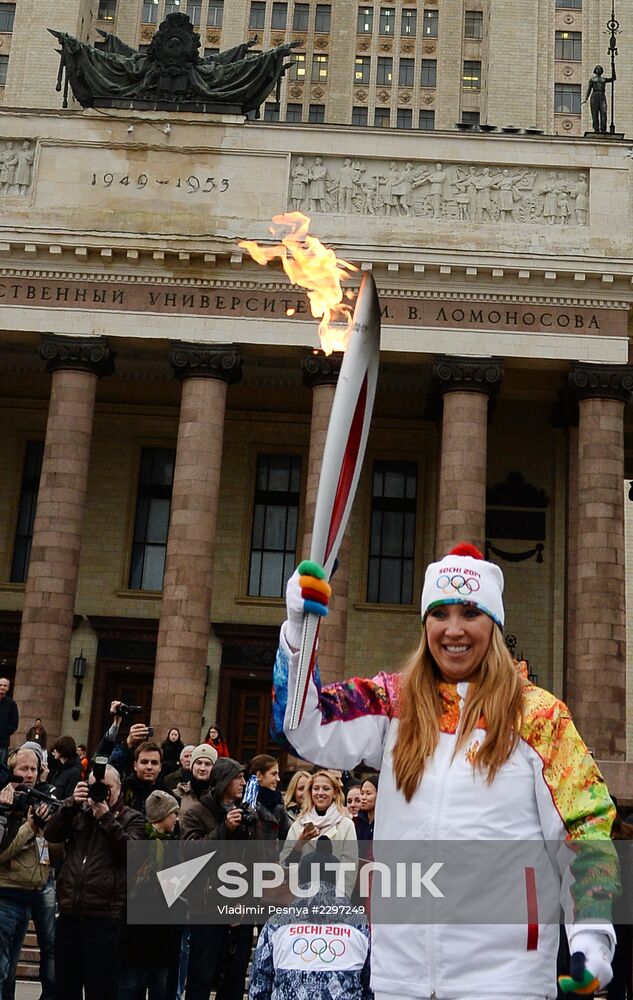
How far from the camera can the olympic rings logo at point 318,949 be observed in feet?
20.6

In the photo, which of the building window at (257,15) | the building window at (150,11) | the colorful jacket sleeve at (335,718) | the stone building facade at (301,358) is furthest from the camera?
the building window at (257,15)

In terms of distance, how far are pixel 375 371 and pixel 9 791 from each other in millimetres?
5806

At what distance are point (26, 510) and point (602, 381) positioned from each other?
14818 mm

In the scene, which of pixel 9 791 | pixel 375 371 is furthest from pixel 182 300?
pixel 375 371

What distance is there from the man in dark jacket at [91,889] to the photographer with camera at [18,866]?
0.61m

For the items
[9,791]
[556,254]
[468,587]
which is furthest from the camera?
[556,254]

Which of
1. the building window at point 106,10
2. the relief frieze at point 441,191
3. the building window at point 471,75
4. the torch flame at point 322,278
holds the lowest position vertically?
the torch flame at point 322,278

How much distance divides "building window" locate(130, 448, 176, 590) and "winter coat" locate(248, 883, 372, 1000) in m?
25.8

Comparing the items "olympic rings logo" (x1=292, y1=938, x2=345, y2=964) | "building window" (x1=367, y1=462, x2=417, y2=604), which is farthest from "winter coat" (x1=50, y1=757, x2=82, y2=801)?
"building window" (x1=367, y1=462, x2=417, y2=604)

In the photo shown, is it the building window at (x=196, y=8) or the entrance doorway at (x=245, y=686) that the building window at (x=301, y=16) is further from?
the entrance doorway at (x=245, y=686)

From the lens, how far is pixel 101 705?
1214 inches

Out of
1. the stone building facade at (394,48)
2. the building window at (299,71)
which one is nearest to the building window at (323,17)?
the stone building facade at (394,48)

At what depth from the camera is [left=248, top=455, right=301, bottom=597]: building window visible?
3228 cm

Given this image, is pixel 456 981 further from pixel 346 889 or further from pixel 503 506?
pixel 503 506
